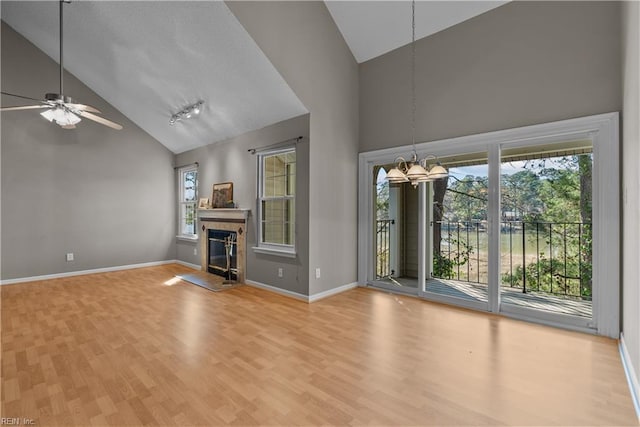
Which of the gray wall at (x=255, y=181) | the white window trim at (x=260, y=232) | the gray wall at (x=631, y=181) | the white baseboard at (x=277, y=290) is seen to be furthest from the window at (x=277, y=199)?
the gray wall at (x=631, y=181)

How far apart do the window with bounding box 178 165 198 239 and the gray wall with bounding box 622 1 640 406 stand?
6370 millimetres

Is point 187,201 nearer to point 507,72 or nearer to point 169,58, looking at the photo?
point 169,58

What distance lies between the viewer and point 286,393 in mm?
1891

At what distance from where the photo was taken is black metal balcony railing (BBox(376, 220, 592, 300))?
10.1 ft

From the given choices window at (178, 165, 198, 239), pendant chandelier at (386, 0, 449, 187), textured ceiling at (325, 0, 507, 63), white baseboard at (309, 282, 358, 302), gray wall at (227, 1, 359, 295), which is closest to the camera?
pendant chandelier at (386, 0, 449, 187)

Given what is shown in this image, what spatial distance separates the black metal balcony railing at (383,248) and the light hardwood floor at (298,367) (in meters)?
1.11

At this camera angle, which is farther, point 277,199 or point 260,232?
point 260,232

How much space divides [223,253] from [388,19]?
181 inches

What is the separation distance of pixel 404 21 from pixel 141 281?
18.5ft

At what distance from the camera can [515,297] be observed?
3469 mm

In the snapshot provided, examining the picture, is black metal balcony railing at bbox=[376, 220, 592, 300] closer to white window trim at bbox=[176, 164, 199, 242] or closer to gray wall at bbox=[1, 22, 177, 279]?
white window trim at bbox=[176, 164, 199, 242]

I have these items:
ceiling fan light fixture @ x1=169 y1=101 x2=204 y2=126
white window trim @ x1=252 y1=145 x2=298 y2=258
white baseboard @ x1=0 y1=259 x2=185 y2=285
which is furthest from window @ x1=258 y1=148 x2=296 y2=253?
white baseboard @ x1=0 y1=259 x2=185 y2=285

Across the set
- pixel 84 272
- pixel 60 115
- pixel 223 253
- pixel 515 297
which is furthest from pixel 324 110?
pixel 84 272

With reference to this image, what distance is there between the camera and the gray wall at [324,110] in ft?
11.9
